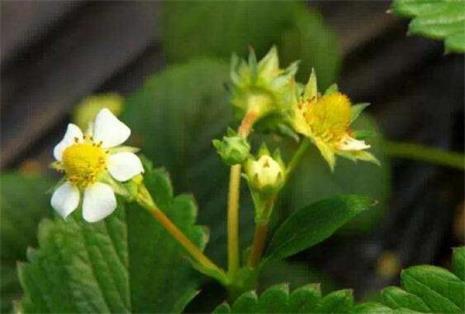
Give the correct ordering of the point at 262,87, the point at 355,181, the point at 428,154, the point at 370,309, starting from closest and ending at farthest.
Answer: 1. the point at 370,309
2. the point at 262,87
3. the point at 355,181
4. the point at 428,154

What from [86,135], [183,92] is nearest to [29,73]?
[183,92]

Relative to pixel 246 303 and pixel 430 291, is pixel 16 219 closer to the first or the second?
pixel 246 303

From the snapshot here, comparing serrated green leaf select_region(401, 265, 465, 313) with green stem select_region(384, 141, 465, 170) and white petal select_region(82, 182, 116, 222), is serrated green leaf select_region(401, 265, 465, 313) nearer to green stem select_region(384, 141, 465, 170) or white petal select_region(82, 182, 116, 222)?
white petal select_region(82, 182, 116, 222)

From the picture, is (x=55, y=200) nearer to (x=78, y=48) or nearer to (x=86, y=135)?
(x=86, y=135)

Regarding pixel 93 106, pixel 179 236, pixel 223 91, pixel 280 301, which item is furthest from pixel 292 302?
pixel 93 106

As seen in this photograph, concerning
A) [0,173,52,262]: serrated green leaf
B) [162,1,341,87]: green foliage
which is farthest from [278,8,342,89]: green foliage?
[0,173,52,262]: serrated green leaf

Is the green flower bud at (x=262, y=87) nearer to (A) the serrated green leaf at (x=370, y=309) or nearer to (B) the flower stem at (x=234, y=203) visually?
(B) the flower stem at (x=234, y=203)
